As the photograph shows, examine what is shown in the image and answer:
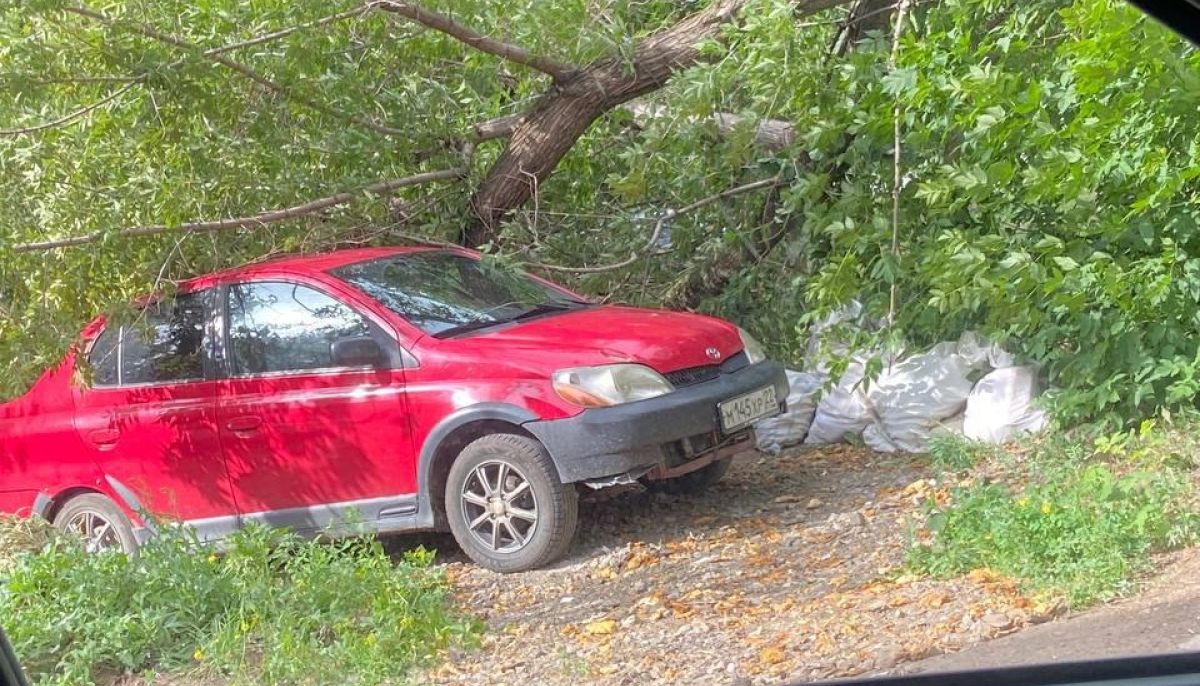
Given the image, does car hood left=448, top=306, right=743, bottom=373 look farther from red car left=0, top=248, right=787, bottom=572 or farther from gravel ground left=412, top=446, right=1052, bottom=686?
gravel ground left=412, top=446, right=1052, bottom=686

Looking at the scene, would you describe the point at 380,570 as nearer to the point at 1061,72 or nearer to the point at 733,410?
the point at 733,410

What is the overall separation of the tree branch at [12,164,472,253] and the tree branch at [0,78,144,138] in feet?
1.84

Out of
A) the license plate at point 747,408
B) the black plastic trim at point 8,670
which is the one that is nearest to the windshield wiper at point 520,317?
the license plate at point 747,408

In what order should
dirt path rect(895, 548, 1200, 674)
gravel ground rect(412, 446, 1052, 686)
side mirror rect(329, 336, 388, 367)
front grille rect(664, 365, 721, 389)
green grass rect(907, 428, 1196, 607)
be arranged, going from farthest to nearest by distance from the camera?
side mirror rect(329, 336, 388, 367) < front grille rect(664, 365, 721, 389) < green grass rect(907, 428, 1196, 607) < gravel ground rect(412, 446, 1052, 686) < dirt path rect(895, 548, 1200, 674)

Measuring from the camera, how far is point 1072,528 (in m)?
4.80

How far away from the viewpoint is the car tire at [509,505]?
546 cm

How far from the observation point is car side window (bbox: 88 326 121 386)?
638 cm

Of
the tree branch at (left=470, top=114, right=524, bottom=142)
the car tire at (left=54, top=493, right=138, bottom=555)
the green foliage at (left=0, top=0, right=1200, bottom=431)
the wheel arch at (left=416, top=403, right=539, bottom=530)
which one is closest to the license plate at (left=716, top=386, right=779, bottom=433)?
the green foliage at (left=0, top=0, right=1200, bottom=431)

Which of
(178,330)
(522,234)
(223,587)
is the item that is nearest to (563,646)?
(223,587)

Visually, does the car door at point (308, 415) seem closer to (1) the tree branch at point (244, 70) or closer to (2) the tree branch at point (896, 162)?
(1) the tree branch at point (244, 70)

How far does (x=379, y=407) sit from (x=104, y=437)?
1.53m

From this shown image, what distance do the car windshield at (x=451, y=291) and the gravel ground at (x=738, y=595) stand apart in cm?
104

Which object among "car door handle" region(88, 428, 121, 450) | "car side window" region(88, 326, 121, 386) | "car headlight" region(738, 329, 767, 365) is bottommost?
"car headlight" region(738, 329, 767, 365)

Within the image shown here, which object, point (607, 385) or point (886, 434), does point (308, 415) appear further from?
point (886, 434)
